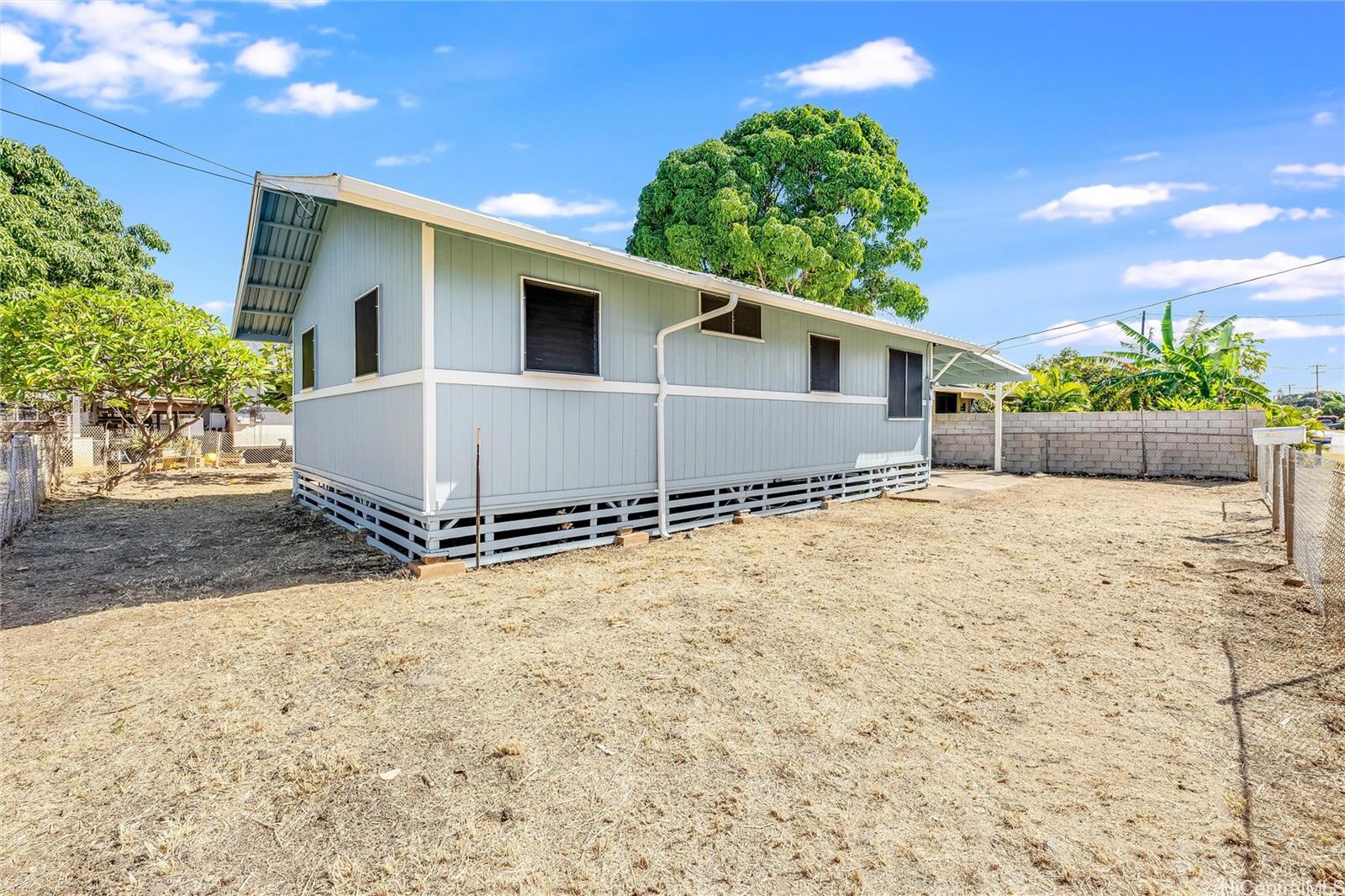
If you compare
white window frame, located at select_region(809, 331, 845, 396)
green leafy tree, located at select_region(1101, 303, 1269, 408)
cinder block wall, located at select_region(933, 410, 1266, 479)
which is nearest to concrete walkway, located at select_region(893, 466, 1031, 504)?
cinder block wall, located at select_region(933, 410, 1266, 479)

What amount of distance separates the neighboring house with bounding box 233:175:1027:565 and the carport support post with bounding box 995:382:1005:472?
657 centimetres

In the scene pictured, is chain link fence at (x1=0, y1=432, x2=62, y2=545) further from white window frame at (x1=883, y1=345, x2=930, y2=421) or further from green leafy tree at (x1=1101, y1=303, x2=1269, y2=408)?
green leafy tree at (x1=1101, y1=303, x2=1269, y2=408)

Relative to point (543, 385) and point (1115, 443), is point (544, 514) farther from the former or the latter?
point (1115, 443)

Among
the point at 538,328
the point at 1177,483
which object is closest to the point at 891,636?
the point at 538,328

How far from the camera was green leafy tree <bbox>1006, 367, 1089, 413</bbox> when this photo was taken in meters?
18.3

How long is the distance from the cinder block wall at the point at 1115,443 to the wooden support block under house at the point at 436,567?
48.7ft

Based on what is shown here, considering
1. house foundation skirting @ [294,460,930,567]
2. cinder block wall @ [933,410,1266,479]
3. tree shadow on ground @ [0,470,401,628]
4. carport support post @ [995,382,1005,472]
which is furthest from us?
carport support post @ [995,382,1005,472]

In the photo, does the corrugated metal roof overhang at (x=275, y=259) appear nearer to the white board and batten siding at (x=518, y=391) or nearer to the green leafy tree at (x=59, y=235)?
the white board and batten siding at (x=518, y=391)

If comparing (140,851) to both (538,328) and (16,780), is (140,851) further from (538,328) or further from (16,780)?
(538,328)

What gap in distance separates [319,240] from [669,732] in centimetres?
846

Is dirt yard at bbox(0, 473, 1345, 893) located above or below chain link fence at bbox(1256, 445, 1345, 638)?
below

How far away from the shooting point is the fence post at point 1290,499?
5.44 metres

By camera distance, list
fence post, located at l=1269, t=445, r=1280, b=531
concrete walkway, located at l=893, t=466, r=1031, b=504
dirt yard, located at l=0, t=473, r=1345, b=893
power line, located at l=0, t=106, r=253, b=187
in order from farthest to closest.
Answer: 1. concrete walkway, located at l=893, t=466, r=1031, b=504
2. fence post, located at l=1269, t=445, r=1280, b=531
3. power line, located at l=0, t=106, r=253, b=187
4. dirt yard, located at l=0, t=473, r=1345, b=893

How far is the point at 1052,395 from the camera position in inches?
724
